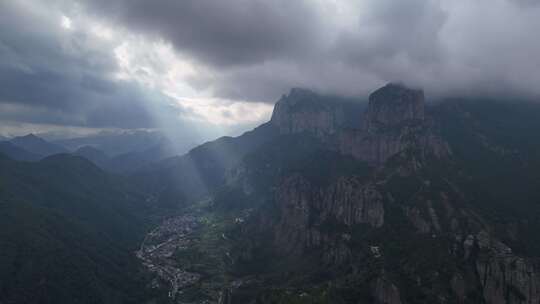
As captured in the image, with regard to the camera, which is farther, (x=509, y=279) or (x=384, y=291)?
(x=384, y=291)

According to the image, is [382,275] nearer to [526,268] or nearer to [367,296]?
[367,296]

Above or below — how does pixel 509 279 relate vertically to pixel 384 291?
above

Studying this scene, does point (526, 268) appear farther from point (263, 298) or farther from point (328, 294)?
point (263, 298)

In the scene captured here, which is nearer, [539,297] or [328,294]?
[539,297]

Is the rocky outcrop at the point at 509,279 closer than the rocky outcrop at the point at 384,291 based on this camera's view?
Yes

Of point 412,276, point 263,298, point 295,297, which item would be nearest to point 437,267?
point 412,276

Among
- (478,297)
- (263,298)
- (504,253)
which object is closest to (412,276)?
(478,297)

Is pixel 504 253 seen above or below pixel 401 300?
above

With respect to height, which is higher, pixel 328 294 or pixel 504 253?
pixel 504 253

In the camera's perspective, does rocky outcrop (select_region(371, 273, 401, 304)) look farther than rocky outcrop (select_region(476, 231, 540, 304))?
Yes
